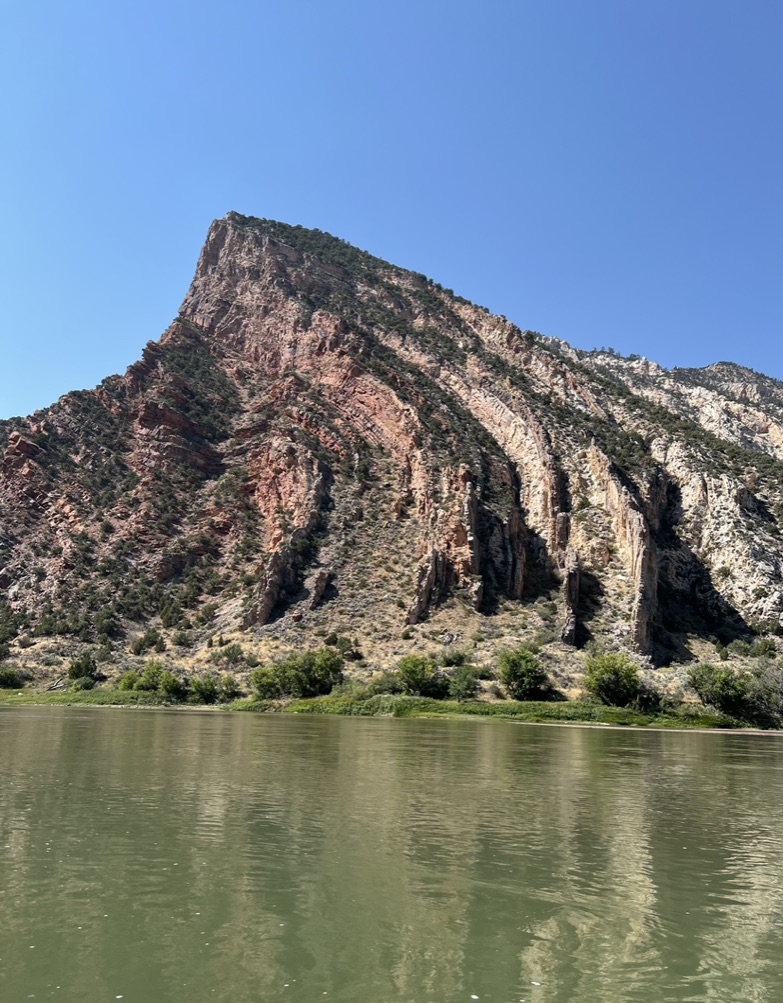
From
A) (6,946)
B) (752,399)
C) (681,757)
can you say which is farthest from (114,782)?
(752,399)

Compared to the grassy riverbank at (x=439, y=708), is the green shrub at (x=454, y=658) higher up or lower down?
higher up

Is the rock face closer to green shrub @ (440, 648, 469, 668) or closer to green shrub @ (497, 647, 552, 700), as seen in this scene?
green shrub @ (440, 648, 469, 668)

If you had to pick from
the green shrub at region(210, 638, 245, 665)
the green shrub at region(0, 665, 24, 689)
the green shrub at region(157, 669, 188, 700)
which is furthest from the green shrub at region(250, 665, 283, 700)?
the green shrub at region(0, 665, 24, 689)

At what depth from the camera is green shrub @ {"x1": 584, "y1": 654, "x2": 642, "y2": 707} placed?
2367 inches

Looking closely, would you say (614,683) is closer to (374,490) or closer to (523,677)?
(523,677)

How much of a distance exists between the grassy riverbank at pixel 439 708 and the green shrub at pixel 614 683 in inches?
38.7

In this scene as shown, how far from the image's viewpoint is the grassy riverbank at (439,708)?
58625 millimetres

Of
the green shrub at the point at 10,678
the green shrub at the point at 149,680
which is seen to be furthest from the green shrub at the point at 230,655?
the green shrub at the point at 10,678

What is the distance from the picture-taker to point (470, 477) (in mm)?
87562

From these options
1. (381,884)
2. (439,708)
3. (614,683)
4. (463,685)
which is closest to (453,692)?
(463,685)

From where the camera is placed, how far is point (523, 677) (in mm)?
62031

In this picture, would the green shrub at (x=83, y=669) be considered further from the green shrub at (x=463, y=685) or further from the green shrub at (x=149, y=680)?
the green shrub at (x=463, y=685)

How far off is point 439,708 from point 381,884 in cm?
4885

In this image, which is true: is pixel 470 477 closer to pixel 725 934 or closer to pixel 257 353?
pixel 257 353
